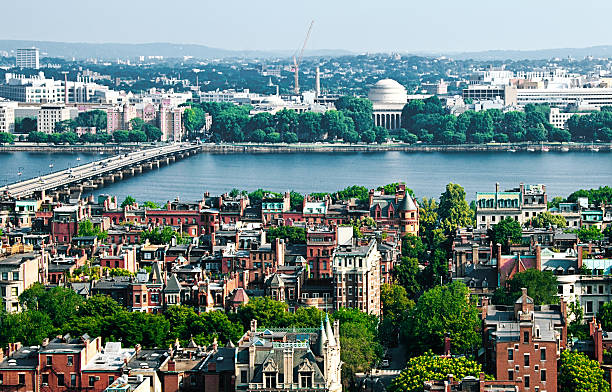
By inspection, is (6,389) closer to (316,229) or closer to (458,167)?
(316,229)

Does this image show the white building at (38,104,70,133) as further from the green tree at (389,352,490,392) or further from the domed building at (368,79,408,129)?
the green tree at (389,352,490,392)

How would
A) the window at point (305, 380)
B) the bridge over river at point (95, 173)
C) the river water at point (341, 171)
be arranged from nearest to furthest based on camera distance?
the window at point (305, 380) < the bridge over river at point (95, 173) < the river water at point (341, 171)

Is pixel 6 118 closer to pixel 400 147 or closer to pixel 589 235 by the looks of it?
pixel 400 147

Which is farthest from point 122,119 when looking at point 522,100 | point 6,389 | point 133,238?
point 6,389

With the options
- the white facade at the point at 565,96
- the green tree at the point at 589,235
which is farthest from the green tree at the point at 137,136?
the green tree at the point at 589,235

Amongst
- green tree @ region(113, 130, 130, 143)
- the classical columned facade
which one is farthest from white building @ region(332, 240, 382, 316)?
the classical columned facade

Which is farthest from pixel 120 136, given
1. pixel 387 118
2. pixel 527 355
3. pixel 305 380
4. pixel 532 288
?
pixel 305 380

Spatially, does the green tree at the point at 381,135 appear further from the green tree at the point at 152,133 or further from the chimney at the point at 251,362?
the chimney at the point at 251,362
